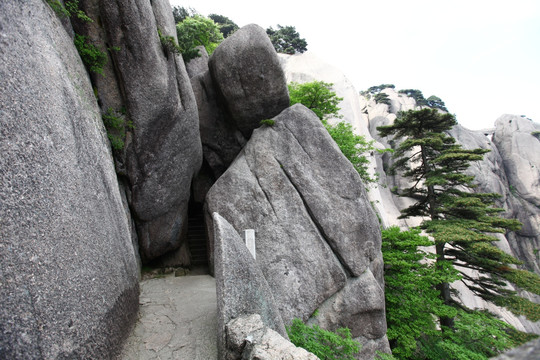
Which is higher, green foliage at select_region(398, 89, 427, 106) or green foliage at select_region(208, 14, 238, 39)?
green foliage at select_region(208, 14, 238, 39)

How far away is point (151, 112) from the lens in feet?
23.9

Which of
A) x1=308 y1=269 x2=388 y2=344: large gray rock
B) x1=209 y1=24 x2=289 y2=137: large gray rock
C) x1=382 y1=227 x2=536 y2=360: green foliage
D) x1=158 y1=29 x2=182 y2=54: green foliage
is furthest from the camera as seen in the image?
x1=209 y1=24 x2=289 y2=137: large gray rock

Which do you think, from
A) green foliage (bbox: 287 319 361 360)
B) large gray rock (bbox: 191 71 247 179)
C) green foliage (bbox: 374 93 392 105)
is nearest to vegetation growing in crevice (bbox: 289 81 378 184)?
large gray rock (bbox: 191 71 247 179)

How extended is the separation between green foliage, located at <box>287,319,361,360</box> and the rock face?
1069 mm

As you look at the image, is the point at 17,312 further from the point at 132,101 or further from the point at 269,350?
the point at 132,101

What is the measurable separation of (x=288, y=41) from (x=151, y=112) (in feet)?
76.2

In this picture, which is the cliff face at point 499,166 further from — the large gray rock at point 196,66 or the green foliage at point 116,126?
the green foliage at point 116,126

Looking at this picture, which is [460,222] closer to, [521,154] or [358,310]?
[358,310]

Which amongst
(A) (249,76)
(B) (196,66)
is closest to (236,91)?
(A) (249,76)

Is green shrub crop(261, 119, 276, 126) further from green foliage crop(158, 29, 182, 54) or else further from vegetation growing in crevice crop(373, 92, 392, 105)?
vegetation growing in crevice crop(373, 92, 392, 105)

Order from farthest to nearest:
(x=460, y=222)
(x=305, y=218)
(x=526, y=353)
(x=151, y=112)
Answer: (x=460, y=222)
(x=305, y=218)
(x=151, y=112)
(x=526, y=353)

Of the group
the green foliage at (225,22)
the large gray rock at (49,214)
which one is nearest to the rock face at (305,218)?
the large gray rock at (49,214)

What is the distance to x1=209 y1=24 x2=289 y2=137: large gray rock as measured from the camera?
369 inches

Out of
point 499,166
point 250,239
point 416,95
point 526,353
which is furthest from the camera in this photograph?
point 416,95
